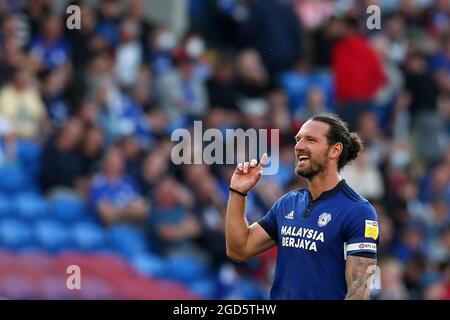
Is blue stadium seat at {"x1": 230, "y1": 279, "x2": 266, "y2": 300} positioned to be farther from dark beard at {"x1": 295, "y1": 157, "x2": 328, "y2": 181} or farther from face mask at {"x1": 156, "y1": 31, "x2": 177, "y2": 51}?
dark beard at {"x1": 295, "y1": 157, "x2": 328, "y2": 181}

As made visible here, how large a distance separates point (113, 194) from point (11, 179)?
3.62 feet

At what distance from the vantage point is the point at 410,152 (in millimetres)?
18484

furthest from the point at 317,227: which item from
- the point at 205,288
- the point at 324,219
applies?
the point at 205,288

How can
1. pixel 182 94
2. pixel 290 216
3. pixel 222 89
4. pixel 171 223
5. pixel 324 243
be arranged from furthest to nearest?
pixel 222 89 < pixel 182 94 < pixel 171 223 < pixel 290 216 < pixel 324 243

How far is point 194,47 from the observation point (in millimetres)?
16953

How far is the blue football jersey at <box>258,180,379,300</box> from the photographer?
7230 millimetres

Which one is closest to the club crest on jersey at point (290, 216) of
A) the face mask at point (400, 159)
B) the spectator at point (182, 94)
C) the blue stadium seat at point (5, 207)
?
the blue stadium seat at point (5, 207)

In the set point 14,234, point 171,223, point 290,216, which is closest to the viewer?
point 290,216

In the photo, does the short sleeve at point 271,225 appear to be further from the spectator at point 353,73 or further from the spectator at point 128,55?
the spectator at point 353,73

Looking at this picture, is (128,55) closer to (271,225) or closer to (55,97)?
(55,97)

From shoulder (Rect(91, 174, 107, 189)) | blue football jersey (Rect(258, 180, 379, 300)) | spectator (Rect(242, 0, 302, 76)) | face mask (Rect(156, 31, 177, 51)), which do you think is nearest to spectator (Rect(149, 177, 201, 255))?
shoulder (Rect(91, 174, 107, 189))

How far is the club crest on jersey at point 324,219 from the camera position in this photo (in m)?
7.37

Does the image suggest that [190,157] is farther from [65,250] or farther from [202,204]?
[65,250]

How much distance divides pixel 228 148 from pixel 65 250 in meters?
2.20
